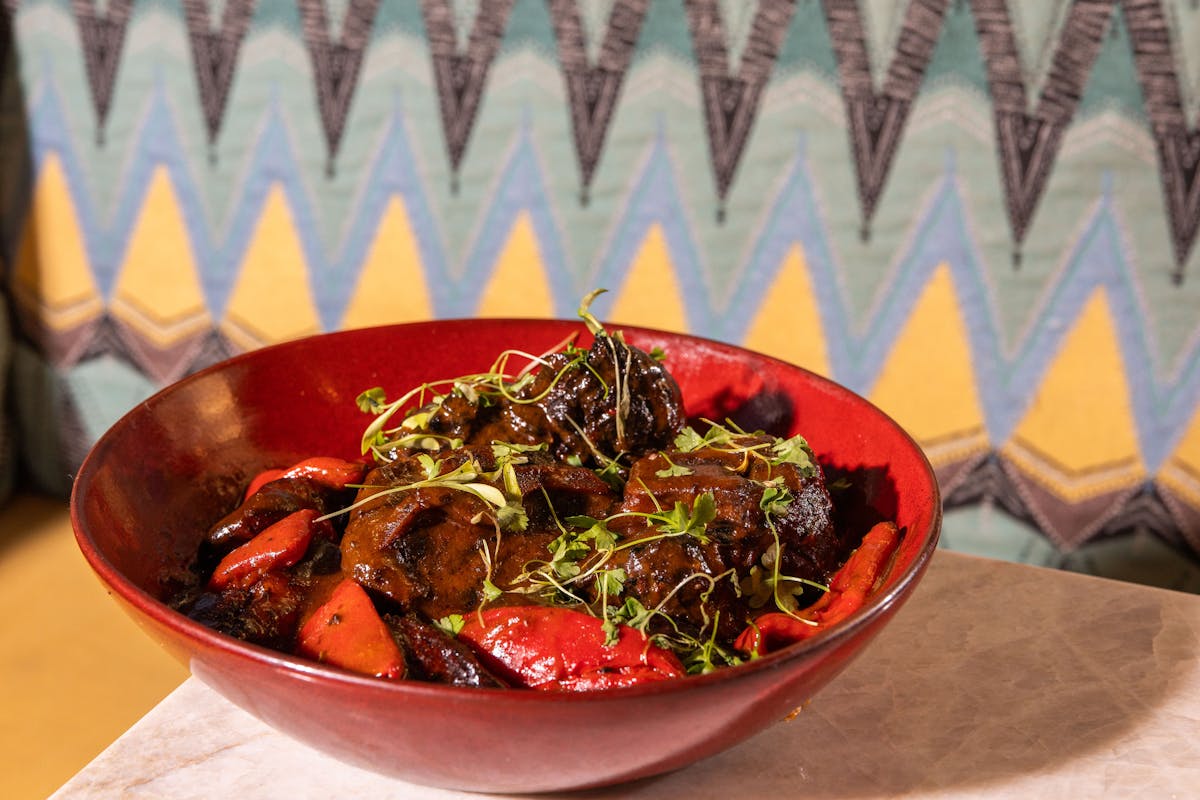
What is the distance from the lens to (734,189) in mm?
1945

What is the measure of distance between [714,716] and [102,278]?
2071mm

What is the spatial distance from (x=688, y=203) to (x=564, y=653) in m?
1.30

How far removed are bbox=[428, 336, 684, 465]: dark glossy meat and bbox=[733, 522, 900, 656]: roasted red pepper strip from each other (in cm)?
21

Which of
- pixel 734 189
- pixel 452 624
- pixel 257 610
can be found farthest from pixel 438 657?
pixel 734 189

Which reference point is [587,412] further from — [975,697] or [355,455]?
[975,697]

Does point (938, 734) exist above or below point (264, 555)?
below

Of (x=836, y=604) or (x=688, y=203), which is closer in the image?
(x=836, y=604)

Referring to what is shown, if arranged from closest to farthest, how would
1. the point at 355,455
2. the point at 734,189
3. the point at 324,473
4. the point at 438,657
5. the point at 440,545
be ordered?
the point at 438,657 < the point at 440,545 < the point at 324,473 < the point at 355,455 < the point at 734,189

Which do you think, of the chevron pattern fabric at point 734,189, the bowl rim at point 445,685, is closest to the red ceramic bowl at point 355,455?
the bowl rim at point 445,685

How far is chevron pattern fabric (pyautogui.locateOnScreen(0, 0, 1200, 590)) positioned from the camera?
5.83 ft

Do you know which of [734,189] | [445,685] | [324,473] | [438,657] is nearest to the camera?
[445,685]

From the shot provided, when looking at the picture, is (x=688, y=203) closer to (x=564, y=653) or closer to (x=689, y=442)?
(x=689, y=442)

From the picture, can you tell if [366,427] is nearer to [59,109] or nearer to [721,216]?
[721,216]

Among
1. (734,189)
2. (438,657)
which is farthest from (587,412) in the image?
(734,189)
